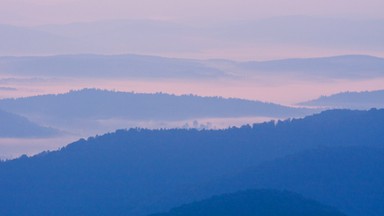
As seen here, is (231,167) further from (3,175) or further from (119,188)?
(3,175)

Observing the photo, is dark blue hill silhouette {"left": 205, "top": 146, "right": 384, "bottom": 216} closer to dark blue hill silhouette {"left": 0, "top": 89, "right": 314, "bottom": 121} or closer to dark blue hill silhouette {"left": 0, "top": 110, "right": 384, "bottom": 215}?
dark blue hill silhouette {"left": 0, "top": 110, "right": 384, "bottom": 215}

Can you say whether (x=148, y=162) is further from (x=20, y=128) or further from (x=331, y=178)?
(x=20, y=128)

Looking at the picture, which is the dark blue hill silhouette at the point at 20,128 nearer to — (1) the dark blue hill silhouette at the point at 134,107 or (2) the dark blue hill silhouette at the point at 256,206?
(1) the dark blue hill silhouette at the point at 134,107

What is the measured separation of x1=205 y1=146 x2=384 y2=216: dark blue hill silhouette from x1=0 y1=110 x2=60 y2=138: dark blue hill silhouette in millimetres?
54145

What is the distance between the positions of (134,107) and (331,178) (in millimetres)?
69557

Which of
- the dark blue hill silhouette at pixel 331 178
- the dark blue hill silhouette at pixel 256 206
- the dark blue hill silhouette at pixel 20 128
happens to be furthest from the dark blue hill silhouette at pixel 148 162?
the dark blue hill silhouette at pixel 20 128

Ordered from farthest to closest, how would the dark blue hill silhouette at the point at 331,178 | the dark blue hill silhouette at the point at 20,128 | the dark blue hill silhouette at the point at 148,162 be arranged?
the dark blue hill silhouette at the point at 20,128
the dark blue hill silhouette at the point at 148,162
the dark blue hill silhouette at the point at 331,178

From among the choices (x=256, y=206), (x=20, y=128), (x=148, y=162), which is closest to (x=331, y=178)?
(x=256, y=206)

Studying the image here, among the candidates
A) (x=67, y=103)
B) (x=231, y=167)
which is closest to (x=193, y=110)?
(x=67, y=103)

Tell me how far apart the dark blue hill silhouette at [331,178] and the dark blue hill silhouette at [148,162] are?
2140mm

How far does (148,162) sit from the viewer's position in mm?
58406

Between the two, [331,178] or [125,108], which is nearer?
[331,178]

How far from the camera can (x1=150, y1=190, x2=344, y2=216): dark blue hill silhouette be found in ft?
139

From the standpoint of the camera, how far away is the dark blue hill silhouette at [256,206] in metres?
42.4
